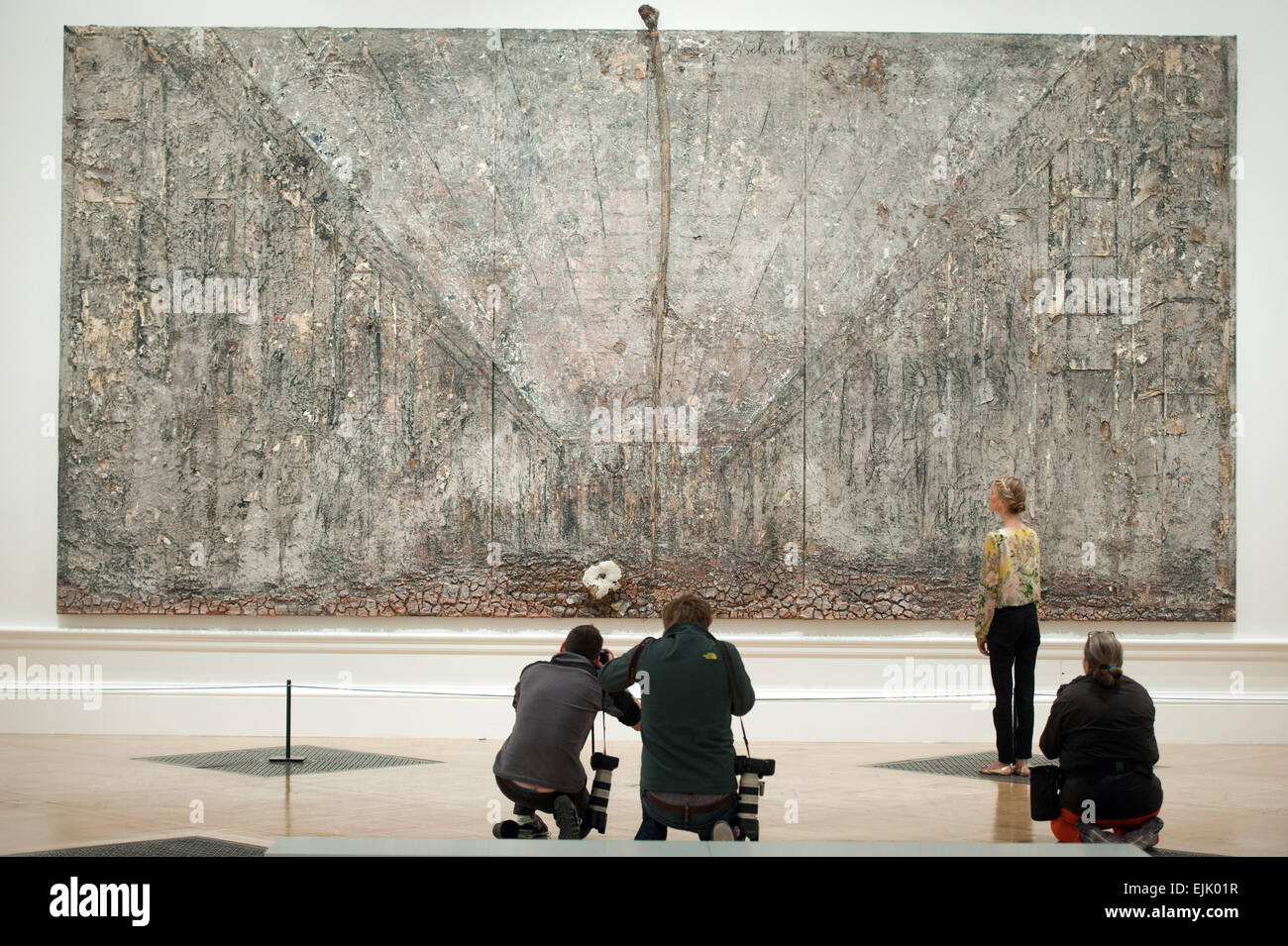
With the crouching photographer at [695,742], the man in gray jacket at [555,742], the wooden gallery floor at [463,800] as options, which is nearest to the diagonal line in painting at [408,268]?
the wooden gallery floor at [463,800]

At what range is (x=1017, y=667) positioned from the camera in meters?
7.07

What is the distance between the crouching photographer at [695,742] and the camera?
14.5 ft

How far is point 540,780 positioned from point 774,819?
59.1 inches

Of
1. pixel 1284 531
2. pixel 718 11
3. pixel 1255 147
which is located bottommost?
pixel 1284 531

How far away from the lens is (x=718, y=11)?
29.6ft

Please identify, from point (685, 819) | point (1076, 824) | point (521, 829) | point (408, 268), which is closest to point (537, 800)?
point (521, 829)

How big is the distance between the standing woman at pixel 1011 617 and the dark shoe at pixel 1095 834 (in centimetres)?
234

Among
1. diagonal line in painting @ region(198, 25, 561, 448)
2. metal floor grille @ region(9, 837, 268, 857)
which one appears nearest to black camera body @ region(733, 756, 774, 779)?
metal floor grille @ region(9, 837, 268, 857)

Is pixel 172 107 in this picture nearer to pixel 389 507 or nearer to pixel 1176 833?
pixel 389 507

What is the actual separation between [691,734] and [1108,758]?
1666mm

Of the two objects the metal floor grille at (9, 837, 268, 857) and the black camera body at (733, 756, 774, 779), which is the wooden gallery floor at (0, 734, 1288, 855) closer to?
the metal floor grille at (9, 837, 268, 857)

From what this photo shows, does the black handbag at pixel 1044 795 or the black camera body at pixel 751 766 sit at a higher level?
the black camera body at pixel 751 766

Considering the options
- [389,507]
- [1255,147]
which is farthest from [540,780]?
[1255,147]

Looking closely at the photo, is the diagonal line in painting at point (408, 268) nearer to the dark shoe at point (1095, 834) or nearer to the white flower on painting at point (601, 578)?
the white flower on painting at point (601, 578)
